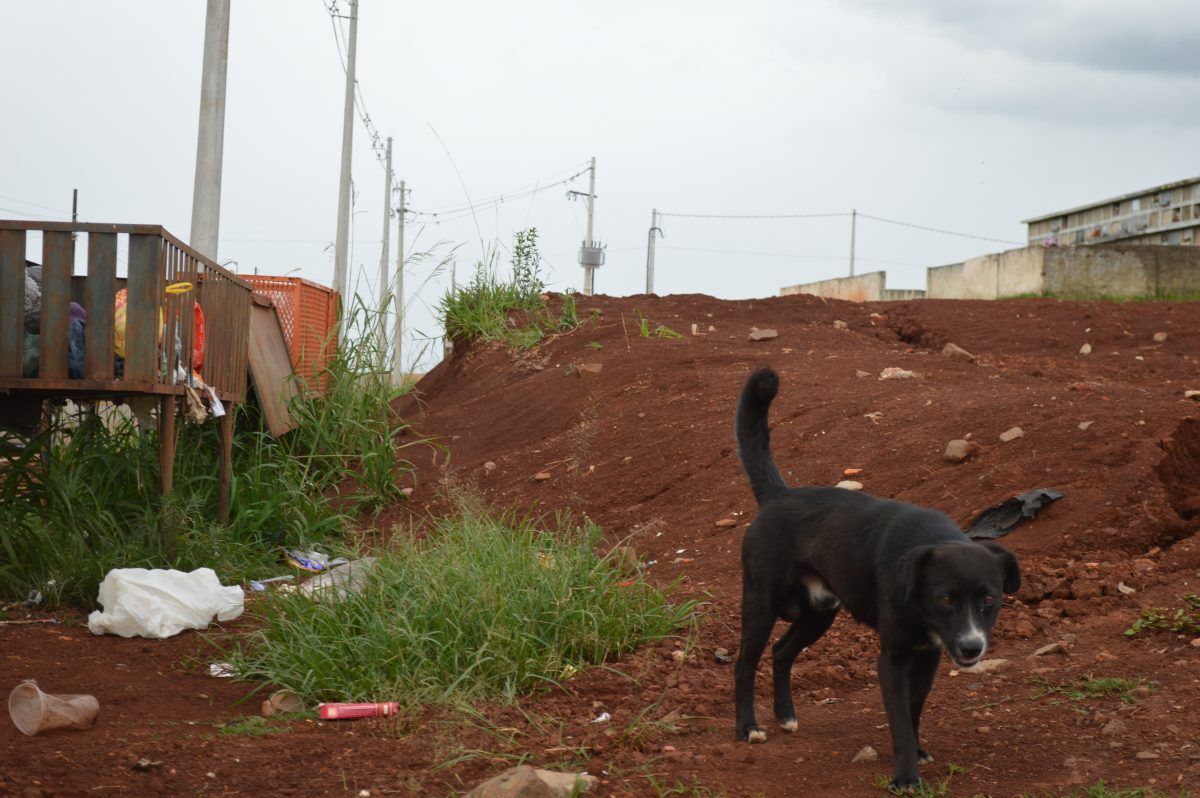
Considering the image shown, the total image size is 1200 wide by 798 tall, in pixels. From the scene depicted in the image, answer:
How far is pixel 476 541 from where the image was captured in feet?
16.7

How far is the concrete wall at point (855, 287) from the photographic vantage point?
75.2ft

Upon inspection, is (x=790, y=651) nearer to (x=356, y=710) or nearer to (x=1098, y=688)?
(x=1098, y=688)

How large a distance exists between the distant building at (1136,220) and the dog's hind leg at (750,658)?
18.0m

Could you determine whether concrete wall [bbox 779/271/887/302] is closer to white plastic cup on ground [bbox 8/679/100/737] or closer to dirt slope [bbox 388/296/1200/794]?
dirt slope [bbox 388/296/1200/794]

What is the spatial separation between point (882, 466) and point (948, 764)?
10.9 ft

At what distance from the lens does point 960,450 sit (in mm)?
6438

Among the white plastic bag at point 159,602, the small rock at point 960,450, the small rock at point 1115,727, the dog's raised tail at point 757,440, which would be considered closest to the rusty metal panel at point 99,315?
the white plastic bag at point 159,602

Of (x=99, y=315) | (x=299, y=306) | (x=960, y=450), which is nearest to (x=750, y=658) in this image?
(x=960, y=450)

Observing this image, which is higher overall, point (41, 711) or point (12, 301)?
point (12, 301)

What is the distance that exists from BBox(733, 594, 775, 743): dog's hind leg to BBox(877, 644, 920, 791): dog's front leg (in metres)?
0.49

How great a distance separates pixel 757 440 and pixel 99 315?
11.1ft

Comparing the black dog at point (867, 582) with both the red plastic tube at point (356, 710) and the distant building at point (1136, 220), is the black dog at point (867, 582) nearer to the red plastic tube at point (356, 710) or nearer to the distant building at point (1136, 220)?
the red plastic tube at point (356, 710)

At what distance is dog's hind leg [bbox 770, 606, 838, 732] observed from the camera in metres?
3.93

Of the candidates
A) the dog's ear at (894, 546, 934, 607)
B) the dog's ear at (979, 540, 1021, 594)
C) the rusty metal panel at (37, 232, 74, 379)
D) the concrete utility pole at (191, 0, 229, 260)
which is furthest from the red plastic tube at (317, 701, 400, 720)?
the concrete utility pole at (191, 0, 229, 260)
